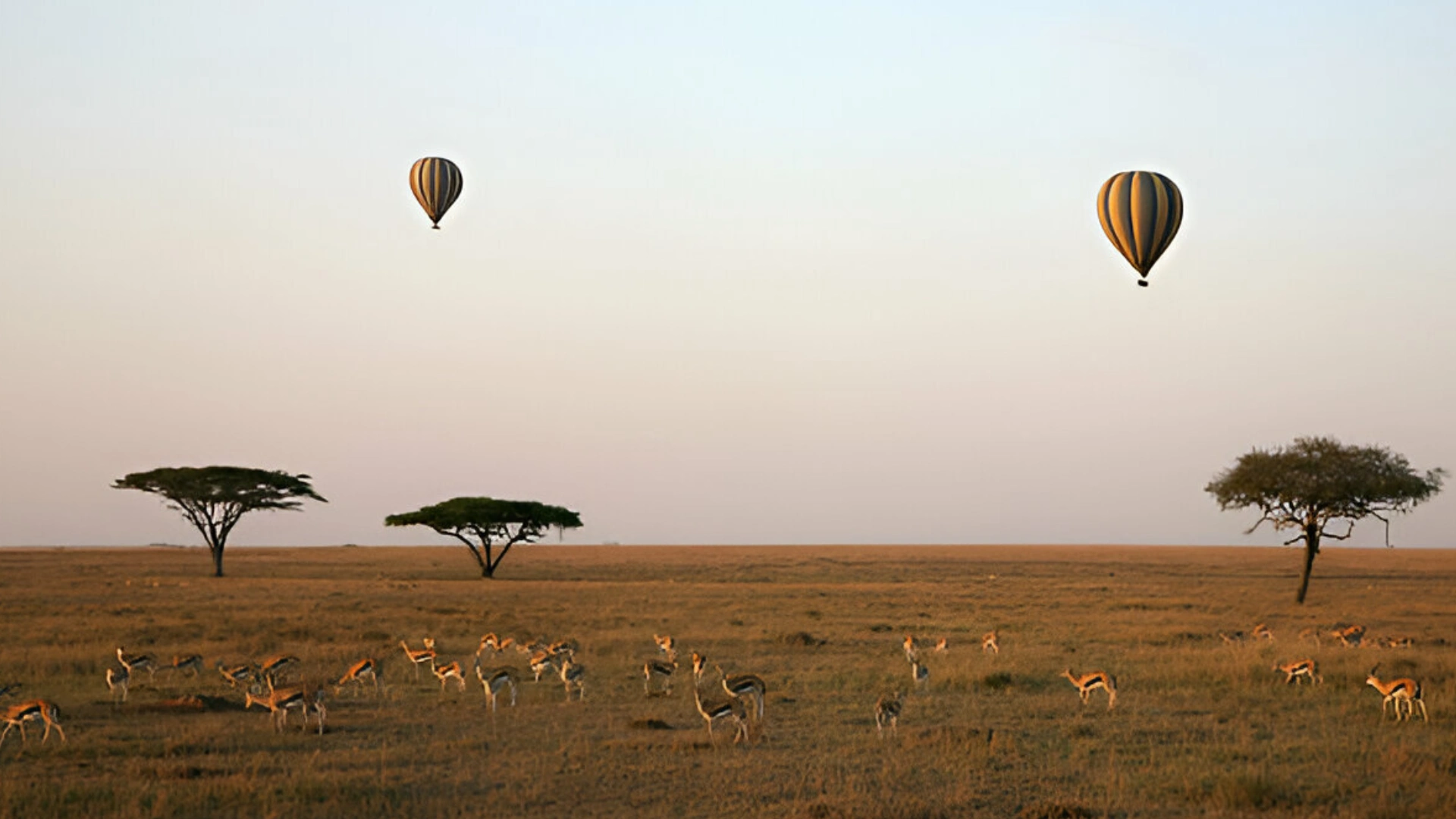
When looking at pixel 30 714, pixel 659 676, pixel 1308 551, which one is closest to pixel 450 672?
pixel 659 676

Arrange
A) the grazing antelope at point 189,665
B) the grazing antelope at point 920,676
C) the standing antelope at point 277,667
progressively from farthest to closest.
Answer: the grazing antelope at point 189,665
the standing antelope at point 277,667
the grazing antelope at point 920,676

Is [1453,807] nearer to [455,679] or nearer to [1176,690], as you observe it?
[1176,690]

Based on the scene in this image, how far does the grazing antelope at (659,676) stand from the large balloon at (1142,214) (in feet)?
55.1

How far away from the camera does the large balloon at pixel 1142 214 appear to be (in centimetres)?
3112

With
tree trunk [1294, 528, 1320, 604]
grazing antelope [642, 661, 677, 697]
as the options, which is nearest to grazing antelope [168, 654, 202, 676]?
grazing antelope [642, 661, 677, 697]

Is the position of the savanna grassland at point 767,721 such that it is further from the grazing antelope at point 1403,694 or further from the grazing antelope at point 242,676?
the grazing antelope at point 242,676

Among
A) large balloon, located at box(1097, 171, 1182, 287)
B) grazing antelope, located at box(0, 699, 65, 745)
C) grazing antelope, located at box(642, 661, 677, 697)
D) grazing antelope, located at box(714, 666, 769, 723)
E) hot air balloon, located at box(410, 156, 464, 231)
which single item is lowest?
grazing antelope, located at box(642, 661, 677, 697)

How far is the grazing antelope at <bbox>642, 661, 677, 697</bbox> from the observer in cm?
2095

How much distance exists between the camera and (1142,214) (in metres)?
31.2

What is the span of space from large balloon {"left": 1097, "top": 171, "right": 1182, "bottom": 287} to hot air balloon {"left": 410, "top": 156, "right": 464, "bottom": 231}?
20.7 metres

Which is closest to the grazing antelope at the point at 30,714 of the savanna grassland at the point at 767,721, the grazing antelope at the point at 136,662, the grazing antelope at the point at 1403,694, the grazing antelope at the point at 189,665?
the savanna grassland at the point at 767,721

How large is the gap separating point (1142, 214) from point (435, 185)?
864 inches

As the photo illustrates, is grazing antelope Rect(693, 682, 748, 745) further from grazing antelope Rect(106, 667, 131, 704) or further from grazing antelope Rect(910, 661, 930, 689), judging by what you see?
grazing antelope Rect(106, 667, 131, 704)

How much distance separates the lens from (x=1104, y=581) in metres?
61.2
